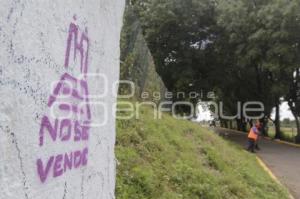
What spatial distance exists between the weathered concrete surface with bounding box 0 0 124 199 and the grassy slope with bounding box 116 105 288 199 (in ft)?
8.03

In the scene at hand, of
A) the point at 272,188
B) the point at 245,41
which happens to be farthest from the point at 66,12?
the point at 245,41

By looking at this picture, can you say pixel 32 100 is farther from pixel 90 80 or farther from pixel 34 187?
pixel 90 80

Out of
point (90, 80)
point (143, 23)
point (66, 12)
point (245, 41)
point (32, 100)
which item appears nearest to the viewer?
point (32, 100)

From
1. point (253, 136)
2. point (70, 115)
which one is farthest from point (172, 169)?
point (253, 136)

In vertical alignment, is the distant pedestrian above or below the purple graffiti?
below

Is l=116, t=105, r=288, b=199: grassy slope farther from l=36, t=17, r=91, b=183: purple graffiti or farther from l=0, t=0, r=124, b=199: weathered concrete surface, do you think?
l=36, t=17, r=91, b=183: purple graffiti

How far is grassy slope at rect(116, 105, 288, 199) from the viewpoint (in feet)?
19.9

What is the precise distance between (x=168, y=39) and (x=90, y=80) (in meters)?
23.0

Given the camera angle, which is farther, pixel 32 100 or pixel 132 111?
pixel 132 111

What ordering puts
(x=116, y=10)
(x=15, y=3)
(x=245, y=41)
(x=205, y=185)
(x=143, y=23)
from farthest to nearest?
1. (x=143, y=23)
2. (x=245, y=41)
3. (x=205, y=185)
4. (x=116, y=10)
5. (x=15, y=3)

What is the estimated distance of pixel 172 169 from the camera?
7.21 m

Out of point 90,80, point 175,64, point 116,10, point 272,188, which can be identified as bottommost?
point 272,188

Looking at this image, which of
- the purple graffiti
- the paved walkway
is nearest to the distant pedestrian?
the paved walkway

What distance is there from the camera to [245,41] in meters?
23.4
